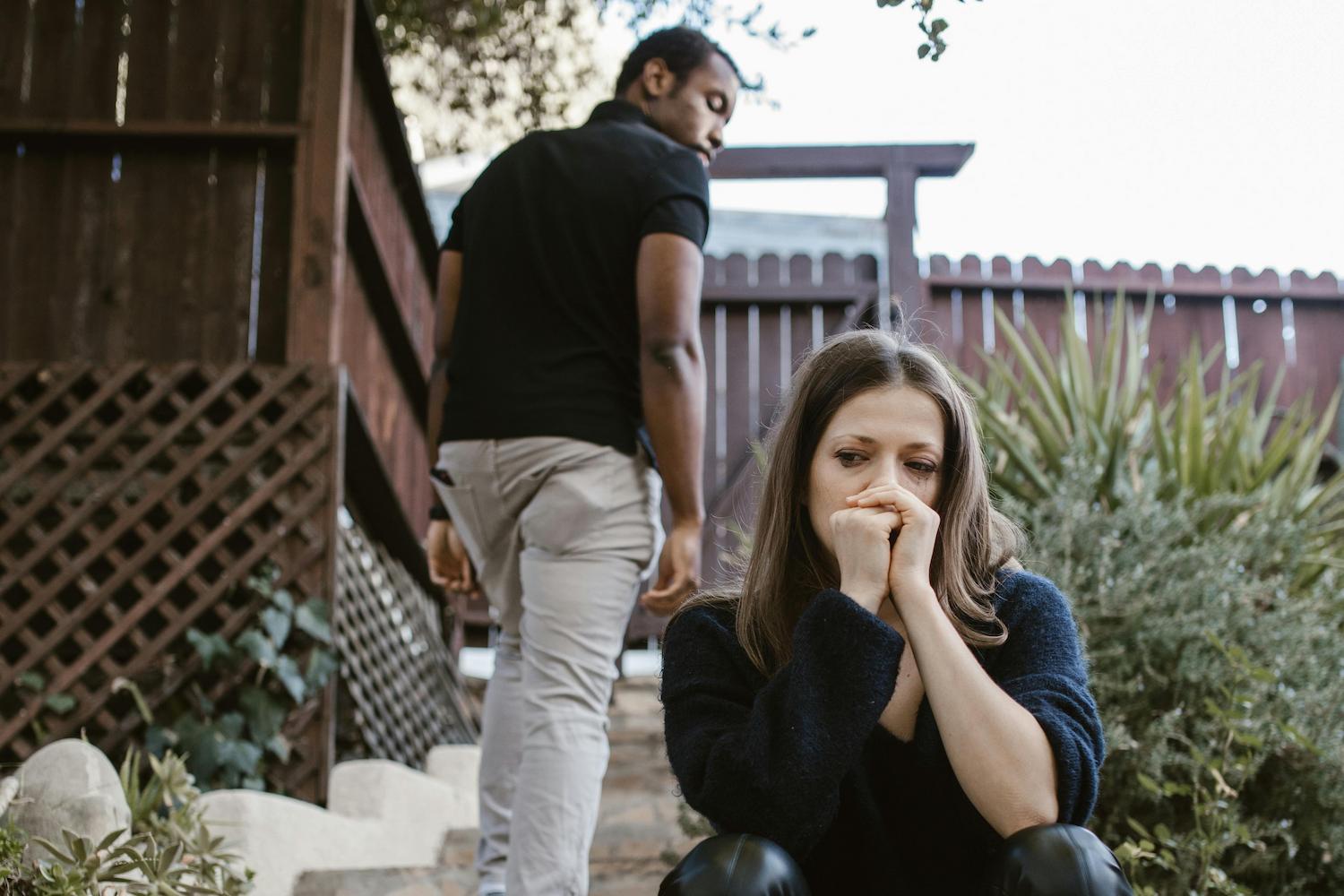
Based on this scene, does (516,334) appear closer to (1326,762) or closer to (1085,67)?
(1085,67)

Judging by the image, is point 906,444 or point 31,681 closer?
point 906,444

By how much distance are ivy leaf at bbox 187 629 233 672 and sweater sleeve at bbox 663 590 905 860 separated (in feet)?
7.15

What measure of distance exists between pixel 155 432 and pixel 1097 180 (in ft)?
10.0

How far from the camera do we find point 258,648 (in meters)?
3.45

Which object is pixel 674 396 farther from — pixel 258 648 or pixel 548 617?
pixel 258 648

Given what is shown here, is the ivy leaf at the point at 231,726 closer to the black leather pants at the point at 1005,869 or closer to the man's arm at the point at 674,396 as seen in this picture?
the man's arm at the point at 674,396

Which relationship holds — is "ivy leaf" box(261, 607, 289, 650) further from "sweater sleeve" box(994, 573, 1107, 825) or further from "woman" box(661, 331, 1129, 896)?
"sweater sleeve" box(994, 573, 1107, 825)

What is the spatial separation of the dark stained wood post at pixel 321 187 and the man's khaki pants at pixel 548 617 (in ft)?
5.13

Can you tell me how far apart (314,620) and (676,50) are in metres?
1.76

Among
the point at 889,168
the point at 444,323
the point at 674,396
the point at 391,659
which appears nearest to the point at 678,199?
the point at 674,396

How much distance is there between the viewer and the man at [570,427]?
2.26 metres

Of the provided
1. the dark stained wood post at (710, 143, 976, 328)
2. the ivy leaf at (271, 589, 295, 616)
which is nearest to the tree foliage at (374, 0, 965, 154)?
the dark stained wood post at (710, 143, 976, 328)

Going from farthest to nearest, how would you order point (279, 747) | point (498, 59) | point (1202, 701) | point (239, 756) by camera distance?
point (498, 59), point (279, 747), point (239, 756), point (1202, 701)

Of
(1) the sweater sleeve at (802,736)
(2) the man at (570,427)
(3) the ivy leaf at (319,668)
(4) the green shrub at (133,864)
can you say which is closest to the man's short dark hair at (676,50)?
(2) the man at (570,427)
